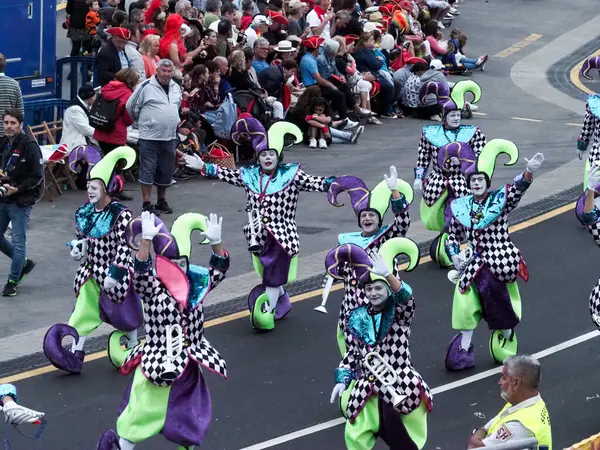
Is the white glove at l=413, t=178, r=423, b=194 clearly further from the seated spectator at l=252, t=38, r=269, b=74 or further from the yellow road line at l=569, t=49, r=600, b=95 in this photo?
the yellow road line at l=569, t=49, r=600, b=95

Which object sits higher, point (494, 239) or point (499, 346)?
point (494, 239)

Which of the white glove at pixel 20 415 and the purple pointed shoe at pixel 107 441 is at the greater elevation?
the white glove at pixel 20 415

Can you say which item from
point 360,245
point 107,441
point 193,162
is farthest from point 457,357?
point 107,441

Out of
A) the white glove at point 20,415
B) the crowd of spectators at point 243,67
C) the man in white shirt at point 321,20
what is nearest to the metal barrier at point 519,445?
the white glove at point 20,415

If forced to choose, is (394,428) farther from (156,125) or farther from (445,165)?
(156,125)

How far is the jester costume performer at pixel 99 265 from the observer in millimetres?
11617

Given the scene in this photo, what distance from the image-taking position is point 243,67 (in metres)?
19.7

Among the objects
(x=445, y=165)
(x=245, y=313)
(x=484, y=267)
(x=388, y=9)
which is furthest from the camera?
(x=388, y=9)

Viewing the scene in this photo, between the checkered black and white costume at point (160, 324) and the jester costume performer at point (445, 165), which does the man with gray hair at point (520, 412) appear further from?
the jester costume performer at point (445, 165)

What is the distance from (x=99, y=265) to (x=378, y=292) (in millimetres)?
3436

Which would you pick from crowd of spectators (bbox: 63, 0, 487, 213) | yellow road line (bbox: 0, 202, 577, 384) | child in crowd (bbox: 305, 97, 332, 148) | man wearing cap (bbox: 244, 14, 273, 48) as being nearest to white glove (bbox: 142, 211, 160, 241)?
yellow road line (bbox: 0, 202, 577, 384)

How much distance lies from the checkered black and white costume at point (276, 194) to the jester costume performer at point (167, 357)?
3.20 meters

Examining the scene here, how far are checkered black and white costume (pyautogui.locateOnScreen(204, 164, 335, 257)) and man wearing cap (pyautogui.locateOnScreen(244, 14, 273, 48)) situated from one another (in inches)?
330

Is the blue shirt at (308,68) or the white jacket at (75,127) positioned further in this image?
the blue shirt at (308,68)
